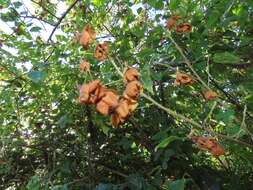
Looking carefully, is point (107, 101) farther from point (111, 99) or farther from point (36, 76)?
point (36, 76)

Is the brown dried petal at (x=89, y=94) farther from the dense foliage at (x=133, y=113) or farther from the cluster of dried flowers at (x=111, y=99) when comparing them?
the dense foliage at (x=133, y=113)

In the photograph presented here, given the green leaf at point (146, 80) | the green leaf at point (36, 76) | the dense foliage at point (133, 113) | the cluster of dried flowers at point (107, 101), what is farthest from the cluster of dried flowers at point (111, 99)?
the dense foliage at point (133, 113)

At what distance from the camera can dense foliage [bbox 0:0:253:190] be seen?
2.59 meters

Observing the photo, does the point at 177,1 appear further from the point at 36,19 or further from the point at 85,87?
the point at 85,87

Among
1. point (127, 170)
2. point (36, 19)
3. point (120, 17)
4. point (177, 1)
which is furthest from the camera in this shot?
point (120, 17)

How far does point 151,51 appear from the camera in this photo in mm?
2361

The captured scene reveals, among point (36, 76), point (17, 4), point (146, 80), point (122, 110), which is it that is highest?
point (17, 4)

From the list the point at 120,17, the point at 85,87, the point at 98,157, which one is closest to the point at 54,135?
the point at 98,157

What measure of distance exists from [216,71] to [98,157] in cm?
97

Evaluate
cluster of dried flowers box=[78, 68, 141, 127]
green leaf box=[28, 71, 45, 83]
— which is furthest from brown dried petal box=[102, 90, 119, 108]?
green leaf box=[28, 71, 45, 83]

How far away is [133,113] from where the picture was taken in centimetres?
289

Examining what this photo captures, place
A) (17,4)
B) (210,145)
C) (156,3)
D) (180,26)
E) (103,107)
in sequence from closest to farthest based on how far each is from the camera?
1. (103,107)
2. (210,145)
3. (180,26)
4. (156,3)
5. (17,4)

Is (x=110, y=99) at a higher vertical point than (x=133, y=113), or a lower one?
lower

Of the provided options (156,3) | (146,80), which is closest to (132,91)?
(146,80)
